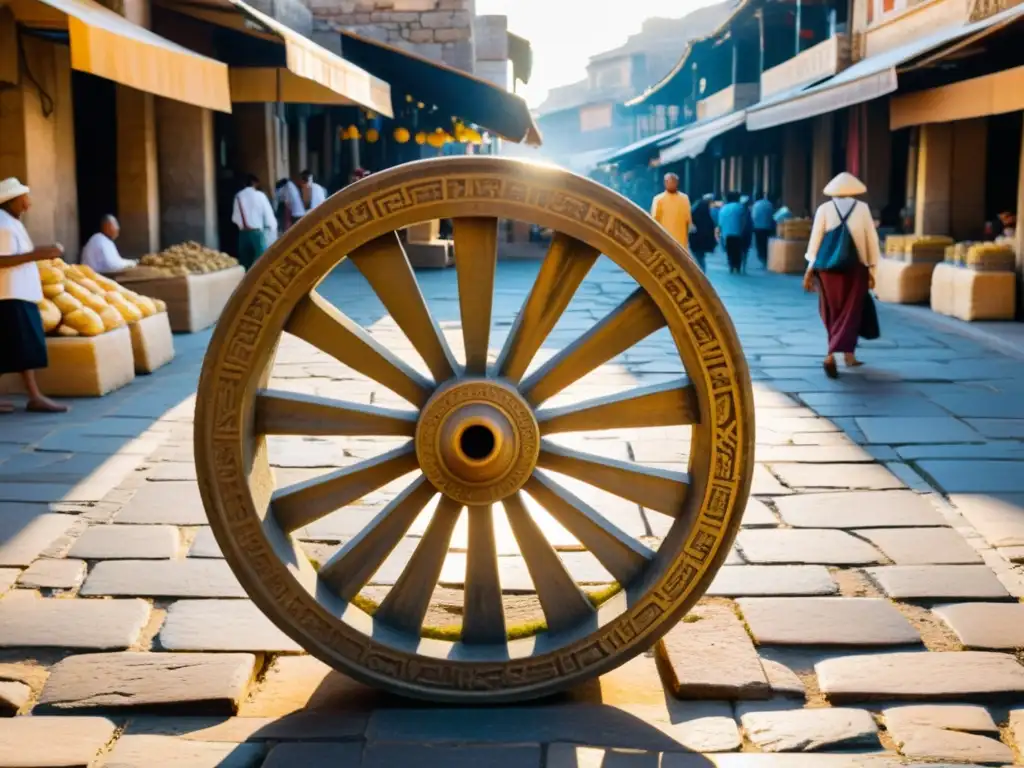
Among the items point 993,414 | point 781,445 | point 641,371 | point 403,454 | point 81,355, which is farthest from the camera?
point 641,371

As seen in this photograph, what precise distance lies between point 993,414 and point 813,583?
3642 mm

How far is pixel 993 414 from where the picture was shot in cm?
748

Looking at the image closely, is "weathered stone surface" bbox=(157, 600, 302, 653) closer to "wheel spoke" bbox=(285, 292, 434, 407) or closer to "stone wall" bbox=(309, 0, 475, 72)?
"wheel spoke" bbox=(285, 292, 434, 407)

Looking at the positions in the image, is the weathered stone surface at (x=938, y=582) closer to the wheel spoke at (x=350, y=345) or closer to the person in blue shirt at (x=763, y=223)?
the wheel spoke at (x=350, y=345)

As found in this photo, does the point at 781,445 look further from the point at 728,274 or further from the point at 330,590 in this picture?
the point at 728,274

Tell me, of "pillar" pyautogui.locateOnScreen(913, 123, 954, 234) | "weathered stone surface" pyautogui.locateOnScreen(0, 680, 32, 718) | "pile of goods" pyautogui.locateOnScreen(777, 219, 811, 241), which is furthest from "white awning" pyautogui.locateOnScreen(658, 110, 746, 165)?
"weathered stone surface" pyautogui.locateOnScreen(0, 680, 32, 718)

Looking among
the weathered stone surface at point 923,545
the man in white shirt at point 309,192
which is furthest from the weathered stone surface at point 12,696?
the man in white shirt at point 309,192

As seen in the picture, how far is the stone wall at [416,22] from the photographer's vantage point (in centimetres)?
2223

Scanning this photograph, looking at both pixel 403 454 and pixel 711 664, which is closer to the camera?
pixel 403 454

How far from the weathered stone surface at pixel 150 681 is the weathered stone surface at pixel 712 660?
1.14 metres

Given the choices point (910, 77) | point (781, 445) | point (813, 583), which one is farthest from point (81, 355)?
point (910, 77)

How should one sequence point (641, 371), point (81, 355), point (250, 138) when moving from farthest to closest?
point (250, 138)
point (641, 371)
point (81, 355)

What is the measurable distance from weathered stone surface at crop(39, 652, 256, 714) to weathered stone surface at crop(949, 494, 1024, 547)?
9.43ft

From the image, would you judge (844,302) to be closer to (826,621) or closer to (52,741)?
(826,621)
